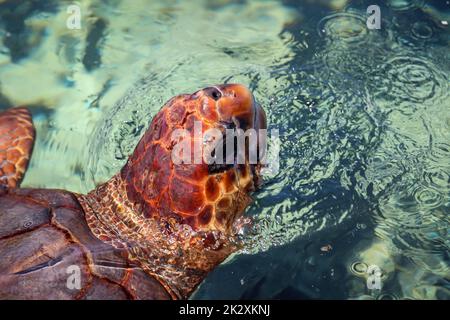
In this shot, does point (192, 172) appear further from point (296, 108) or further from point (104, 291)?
point (296, 108)

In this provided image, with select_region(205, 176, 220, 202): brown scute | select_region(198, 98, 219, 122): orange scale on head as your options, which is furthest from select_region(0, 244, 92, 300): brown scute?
select_region(198, 98, 219, 122): orange scale on head

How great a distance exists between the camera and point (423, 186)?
3.77 metres

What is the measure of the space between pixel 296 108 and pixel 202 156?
6.33 ft

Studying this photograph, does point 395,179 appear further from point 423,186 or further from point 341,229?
point 341,229

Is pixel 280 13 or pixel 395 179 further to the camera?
pixel 280 13

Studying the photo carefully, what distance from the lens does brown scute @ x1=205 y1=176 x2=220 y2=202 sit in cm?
284

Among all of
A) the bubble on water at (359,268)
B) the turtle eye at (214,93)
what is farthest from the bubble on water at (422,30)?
the turtle eye at (214,93)

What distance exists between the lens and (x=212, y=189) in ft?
9.37

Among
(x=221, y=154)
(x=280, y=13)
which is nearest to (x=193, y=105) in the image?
(x=221, y=154)

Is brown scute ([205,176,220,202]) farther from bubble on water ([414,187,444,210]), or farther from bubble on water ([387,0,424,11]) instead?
bubble on water ([387,0,424,11])

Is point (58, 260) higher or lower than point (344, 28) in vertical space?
lower

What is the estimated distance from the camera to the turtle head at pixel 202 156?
280 cm

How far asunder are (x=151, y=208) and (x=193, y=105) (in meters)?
0.76

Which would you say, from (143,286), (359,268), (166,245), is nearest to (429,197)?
(359,268)
